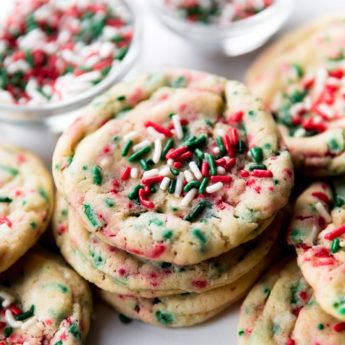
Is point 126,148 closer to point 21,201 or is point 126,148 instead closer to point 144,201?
point 144,201

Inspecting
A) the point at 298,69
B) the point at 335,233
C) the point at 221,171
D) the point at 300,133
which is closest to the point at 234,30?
the point at 298,69

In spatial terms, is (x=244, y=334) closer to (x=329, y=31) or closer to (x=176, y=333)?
(x=176, y=333)

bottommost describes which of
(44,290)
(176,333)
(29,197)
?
(176,333)

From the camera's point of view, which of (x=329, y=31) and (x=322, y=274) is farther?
(x=329, y=31)

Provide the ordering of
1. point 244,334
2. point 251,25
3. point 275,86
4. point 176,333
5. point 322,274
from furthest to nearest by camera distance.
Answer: point 251,25
point 275,86
point 176,333
point 244,334
point 322,274

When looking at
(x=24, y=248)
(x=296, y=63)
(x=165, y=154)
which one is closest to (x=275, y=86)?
(x=296, y=63)

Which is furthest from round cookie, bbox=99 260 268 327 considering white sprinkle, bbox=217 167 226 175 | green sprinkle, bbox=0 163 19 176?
green sprinkle, bbox=0 163 19 176
